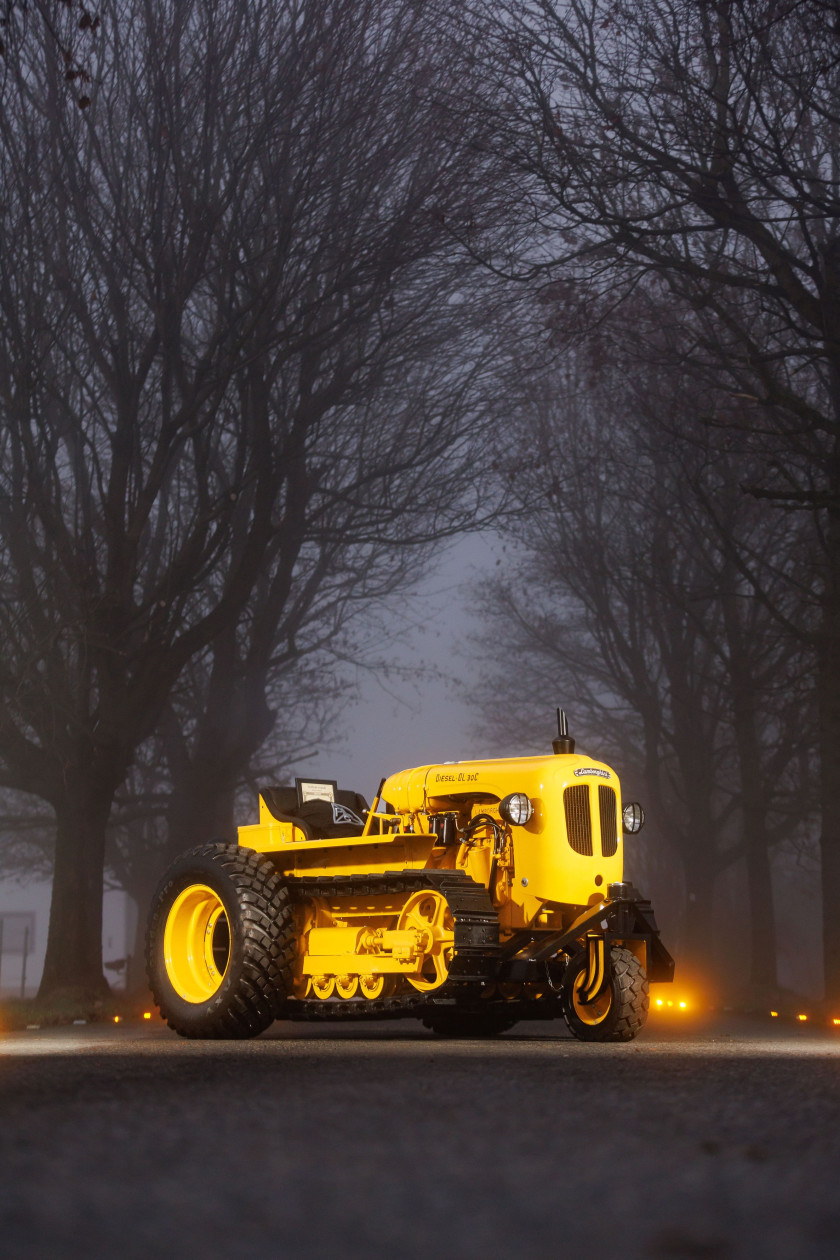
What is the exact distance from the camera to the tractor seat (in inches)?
490

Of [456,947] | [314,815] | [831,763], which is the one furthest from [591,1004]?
[831,763]

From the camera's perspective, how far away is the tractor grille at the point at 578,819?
1130 centimetres

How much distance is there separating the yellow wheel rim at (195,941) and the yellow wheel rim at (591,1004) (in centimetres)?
278

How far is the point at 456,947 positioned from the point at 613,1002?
1.13 meters

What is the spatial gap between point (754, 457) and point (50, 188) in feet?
41.4

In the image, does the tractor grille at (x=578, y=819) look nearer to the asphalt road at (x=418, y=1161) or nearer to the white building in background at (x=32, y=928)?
the asphalt road at (x=418, y=1161)

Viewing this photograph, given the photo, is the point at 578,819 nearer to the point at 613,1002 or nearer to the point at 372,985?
the point at 613,1002

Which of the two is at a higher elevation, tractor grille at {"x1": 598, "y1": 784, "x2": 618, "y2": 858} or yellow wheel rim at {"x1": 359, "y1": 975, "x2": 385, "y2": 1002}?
tractor grille at {"x1": 598, "y1": 784, "x2": 618, "y2": 858}

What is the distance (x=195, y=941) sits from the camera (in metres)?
12.2

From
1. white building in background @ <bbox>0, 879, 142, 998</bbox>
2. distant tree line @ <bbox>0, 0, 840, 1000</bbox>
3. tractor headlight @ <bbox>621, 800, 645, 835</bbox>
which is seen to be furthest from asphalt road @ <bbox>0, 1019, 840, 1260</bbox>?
white building in background @ <bbox>0, 879, 142, 998</bbox>

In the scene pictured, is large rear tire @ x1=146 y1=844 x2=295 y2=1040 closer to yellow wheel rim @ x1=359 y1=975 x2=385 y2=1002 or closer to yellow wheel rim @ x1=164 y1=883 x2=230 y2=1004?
yellow wheel rim @ x1=164 y1=883 x2=230 y2=1004

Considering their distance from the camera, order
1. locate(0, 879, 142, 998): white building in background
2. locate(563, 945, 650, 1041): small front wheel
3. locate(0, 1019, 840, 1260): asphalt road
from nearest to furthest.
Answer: locate(0, 1019, 840, 1260): asphalt road, locate(563, 945, 650, 1041): small front wheel, locate(0, 879, 142, 998): white building in background

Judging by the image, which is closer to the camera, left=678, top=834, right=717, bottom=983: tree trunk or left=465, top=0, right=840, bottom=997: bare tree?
left=465, top=0, right=840, bottom=997: bare tree

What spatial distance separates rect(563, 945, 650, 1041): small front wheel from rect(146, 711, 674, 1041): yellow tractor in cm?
Result: 1
